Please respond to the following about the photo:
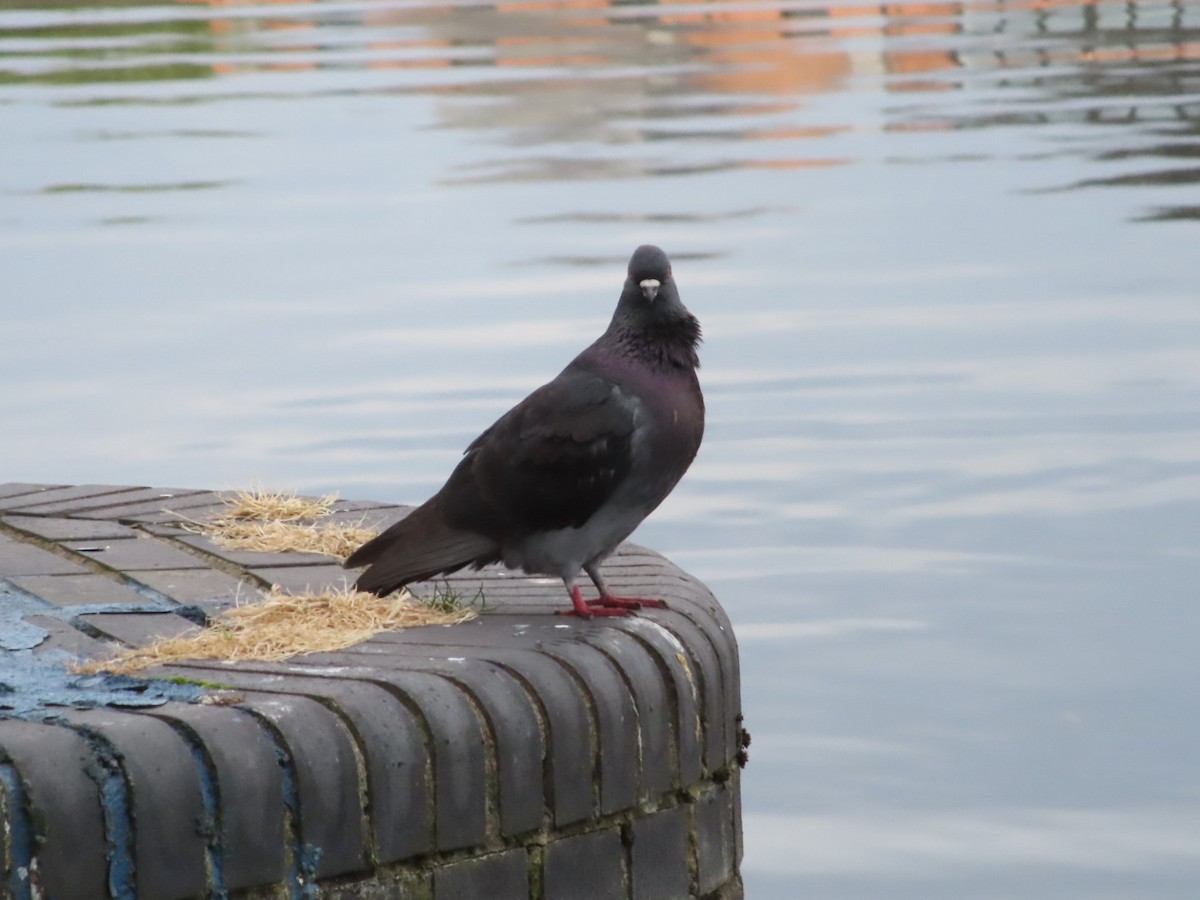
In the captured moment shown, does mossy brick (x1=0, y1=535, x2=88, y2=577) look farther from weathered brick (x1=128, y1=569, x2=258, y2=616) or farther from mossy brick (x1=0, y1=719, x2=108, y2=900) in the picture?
mossy brick (x1=0, y1=719, x2=108, y2=900)

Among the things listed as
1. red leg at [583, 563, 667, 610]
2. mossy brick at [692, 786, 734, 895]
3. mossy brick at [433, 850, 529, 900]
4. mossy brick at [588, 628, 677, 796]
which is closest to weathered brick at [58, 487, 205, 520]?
red leg at [583, 563, 667, 610]

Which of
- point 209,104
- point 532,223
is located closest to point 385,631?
point 532,223

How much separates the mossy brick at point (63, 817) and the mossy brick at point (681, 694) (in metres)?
1.09

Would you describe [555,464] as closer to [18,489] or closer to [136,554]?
[136,554]

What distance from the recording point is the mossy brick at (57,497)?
484cm

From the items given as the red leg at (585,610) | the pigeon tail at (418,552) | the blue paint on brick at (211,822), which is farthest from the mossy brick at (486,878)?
the pigeon tail at (418,552)

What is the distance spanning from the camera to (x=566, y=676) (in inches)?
138

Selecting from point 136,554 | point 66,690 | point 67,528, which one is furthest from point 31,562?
point 66,690

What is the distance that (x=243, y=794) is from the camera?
3059 mm

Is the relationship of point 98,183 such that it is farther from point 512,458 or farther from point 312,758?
point 312,758

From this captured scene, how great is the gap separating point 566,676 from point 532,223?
804 centimetres

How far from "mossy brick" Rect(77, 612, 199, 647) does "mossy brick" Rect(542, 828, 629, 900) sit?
30.9 inches

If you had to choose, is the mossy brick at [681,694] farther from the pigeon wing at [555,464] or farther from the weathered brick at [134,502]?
the weathered brick at [134,502]

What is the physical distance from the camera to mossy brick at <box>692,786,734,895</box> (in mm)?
3738
